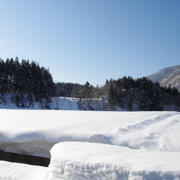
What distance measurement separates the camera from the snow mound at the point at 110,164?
1.30 meters

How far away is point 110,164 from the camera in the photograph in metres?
1.46

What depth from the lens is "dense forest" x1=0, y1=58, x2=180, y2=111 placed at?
28484mm

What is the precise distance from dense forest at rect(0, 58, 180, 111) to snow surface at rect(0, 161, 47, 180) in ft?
87.4

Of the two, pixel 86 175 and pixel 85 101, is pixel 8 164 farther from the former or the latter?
pixel 85 101

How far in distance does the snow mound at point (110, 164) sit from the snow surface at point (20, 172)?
0.61 feet

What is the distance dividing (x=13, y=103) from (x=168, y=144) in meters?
30.9

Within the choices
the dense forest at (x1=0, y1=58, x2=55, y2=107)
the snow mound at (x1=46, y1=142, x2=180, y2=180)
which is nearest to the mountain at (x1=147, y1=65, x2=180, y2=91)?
the dense forest at (x1=0, y1=58, x2=55, y2=107)

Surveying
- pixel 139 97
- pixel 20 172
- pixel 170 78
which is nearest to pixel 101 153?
pixel 20 172

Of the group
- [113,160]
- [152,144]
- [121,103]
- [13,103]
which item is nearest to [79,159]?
[113,160]

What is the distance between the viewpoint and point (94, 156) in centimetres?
166

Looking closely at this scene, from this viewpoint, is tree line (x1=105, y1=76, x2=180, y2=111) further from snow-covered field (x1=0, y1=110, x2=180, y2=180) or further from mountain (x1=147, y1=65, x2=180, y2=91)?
mountain (x1=147, y1=65, x2=180, y2=91)

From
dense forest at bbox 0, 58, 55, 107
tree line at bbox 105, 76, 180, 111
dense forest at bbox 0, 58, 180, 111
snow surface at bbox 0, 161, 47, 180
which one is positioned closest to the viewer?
snow surface at bbox 0, 161, 47, 180

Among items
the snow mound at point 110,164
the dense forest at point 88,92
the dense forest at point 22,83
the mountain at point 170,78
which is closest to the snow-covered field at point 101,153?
the snow mound at point 110,164

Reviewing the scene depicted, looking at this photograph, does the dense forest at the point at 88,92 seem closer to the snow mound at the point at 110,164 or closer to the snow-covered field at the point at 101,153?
the snow-covered field at the point at 101,153
